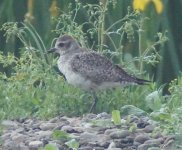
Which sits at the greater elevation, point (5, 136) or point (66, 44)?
point (66, 44)

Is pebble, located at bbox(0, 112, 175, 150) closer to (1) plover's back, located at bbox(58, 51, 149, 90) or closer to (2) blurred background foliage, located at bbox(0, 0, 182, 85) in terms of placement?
(1) plover's back, located at bbox(58, 51, 149, 90)

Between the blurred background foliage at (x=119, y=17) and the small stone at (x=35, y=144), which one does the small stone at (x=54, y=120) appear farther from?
the blurred background foliage at (x=119, y=17)

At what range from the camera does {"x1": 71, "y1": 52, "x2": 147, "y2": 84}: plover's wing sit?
33.8 feet

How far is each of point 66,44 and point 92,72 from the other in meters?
0.60

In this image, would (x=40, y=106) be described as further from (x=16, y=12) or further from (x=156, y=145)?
(x=16, y=12)

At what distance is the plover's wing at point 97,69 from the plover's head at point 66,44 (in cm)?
34

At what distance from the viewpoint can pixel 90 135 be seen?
8242mm

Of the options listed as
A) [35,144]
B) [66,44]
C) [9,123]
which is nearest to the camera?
[35,144]

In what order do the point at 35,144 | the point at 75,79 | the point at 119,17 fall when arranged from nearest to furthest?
the point at 35,144 → the point at 75,79 → the point at 119,17

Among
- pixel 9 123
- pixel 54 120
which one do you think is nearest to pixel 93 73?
pixel 54 120

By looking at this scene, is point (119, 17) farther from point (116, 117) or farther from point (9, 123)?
point (116, 117)

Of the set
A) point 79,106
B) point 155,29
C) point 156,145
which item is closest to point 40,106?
point 79,106

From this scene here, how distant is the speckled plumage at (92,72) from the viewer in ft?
33.3

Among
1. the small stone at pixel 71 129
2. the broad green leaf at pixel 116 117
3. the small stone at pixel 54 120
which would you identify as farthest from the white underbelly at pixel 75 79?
the broad green leaf at pixel 116 117
